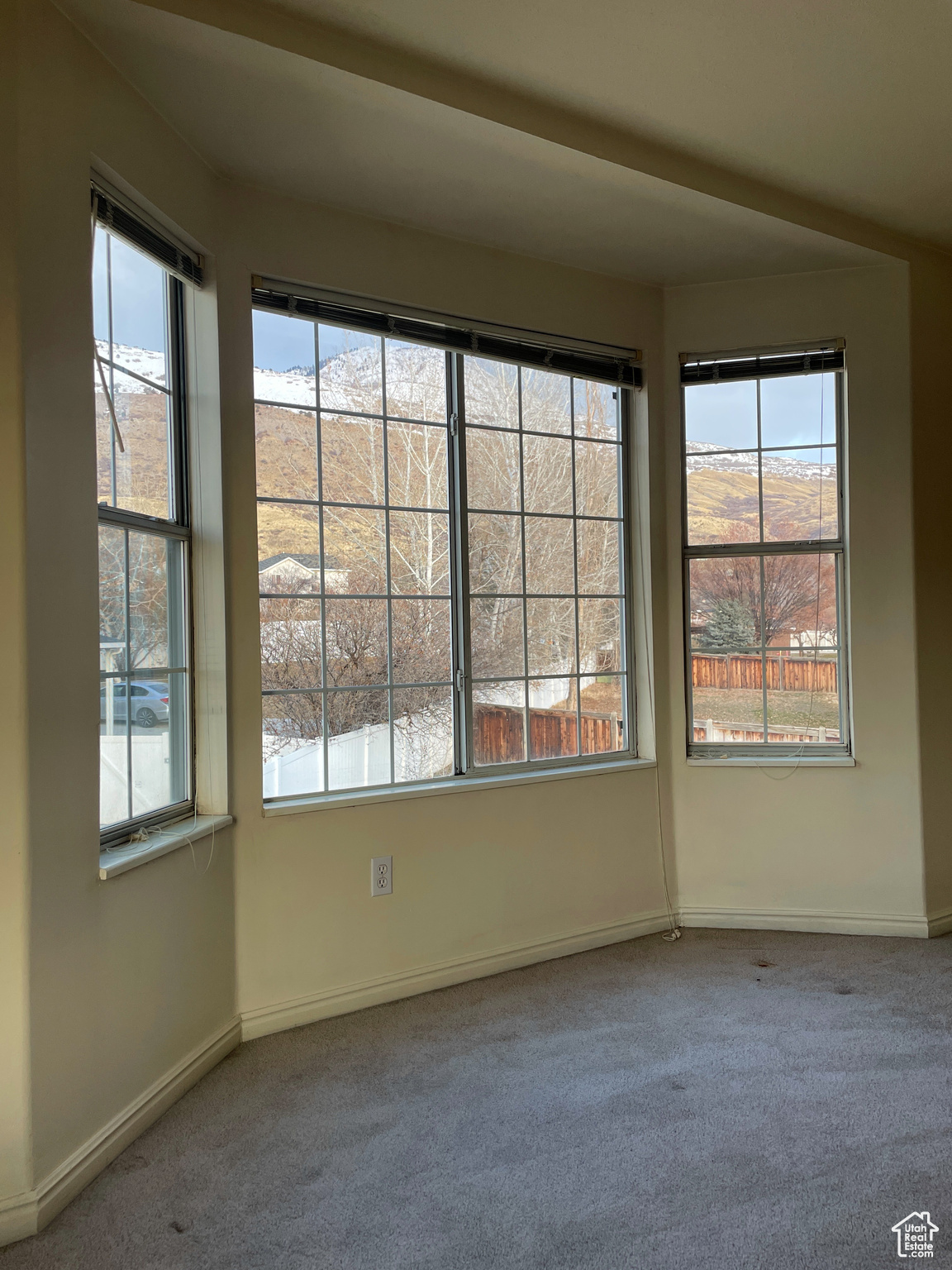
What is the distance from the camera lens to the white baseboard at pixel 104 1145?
6.38 feet

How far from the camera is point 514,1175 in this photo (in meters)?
2.13

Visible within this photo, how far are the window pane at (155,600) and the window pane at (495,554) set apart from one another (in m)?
1.16

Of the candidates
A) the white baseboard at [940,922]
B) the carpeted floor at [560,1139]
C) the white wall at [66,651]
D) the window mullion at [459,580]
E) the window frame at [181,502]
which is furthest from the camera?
the white baseboard at [940,922]

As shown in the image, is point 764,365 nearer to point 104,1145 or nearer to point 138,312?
point 138,312

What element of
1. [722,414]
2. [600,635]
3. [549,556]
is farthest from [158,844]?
[722,414]

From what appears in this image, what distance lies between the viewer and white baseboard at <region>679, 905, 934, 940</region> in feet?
12.5

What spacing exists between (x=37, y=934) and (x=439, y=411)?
7.53ft

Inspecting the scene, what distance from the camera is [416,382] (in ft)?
11.2

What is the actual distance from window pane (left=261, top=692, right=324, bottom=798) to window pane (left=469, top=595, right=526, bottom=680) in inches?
27.7

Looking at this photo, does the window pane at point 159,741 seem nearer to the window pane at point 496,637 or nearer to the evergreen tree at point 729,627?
the window pane at point 496,637

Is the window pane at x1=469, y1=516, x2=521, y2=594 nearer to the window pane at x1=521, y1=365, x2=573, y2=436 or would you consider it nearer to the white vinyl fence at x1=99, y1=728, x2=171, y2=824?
the window pane at x1=521, y1=365, x2=573, y2=436

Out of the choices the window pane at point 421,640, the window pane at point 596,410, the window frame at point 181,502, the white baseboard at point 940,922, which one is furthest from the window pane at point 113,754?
the white baseboard at point 940,922

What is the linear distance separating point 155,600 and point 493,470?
4.88 ft

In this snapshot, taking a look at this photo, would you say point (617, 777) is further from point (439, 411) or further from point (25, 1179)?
point (25, 1179)
